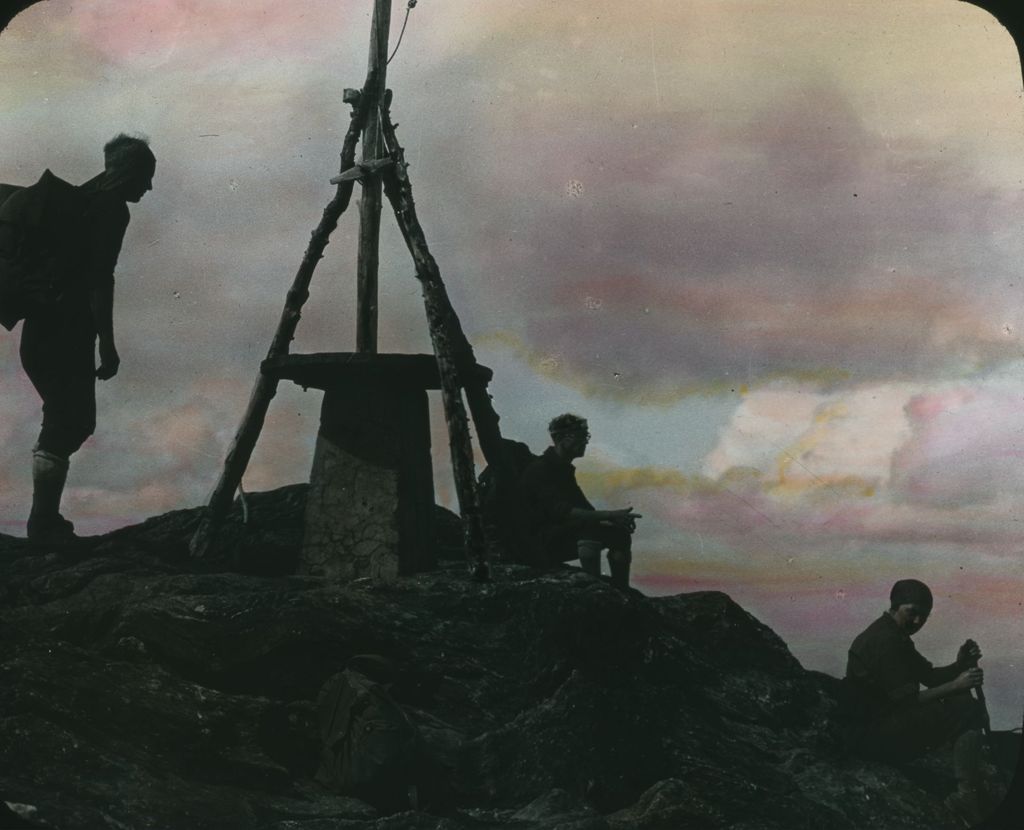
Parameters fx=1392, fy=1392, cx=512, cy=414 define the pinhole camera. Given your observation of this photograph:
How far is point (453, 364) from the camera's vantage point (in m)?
7.76

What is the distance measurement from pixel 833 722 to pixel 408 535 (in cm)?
256

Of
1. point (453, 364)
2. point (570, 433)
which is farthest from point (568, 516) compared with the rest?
point (453, 364)

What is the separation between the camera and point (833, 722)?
758 cm

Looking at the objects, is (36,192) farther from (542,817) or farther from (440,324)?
(542,817)

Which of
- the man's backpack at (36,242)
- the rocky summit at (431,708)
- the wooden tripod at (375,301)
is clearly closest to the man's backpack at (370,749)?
the rocky summit at (431,708)

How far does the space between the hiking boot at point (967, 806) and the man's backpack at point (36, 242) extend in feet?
19.0

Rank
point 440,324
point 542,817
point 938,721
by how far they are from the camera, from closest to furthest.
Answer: point 542,817 < point 938,721 < point 440,324

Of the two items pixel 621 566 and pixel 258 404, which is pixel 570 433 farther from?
pixel 258 404

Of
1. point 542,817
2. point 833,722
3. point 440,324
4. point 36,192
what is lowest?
point 542,817

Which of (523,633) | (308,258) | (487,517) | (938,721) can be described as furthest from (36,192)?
(938,721)

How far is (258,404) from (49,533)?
1.45m

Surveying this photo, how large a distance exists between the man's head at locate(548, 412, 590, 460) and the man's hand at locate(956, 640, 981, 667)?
91.2 inches

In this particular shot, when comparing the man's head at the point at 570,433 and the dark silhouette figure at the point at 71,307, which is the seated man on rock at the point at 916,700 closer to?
the man's head at the point at 570,433

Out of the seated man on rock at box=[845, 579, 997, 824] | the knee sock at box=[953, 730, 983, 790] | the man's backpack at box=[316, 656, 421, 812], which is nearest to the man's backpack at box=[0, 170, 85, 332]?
the man's backpack at box=[316, 656, 421, 812]
